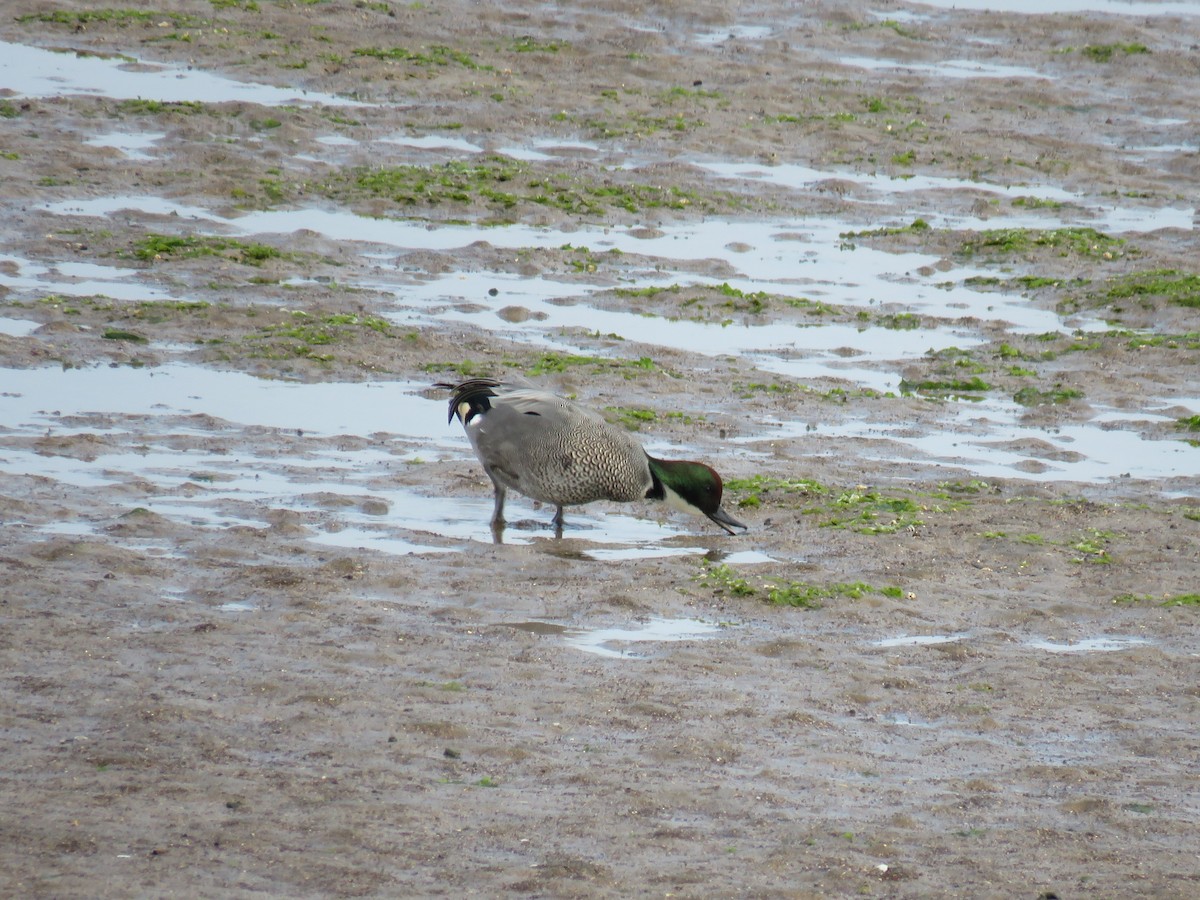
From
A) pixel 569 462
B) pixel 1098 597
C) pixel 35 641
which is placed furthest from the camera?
pixel 569 462

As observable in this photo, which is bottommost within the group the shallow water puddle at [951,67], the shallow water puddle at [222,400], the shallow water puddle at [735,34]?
the shallow water puddle at [222,400]

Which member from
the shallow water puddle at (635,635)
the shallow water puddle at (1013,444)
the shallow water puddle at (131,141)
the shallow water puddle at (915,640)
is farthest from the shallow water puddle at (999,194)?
the shallow water puddle at (635,635)

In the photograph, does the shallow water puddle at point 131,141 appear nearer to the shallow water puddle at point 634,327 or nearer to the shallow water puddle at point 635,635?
the shallow water puddle at point 634,327

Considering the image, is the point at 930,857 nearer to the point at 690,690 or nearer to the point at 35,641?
the point at 690,690

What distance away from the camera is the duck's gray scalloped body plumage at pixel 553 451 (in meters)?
9.53

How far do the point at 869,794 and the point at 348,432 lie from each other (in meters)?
5.15

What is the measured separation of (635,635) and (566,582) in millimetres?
765

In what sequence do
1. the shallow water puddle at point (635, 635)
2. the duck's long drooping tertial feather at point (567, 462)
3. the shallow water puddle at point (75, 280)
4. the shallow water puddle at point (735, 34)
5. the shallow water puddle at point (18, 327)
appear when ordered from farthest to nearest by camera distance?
the shallow water puddle at point (735, 34) → the shallow water puddle at point (75, 280) → the shallow water puddle at point (18, 327) → the duck's long drooping tertial feather at point (567, 462) → the shallow water puddle at point (635, 635)

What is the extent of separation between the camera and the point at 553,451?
9.54 meters

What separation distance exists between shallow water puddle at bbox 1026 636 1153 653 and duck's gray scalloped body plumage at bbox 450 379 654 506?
247 centimetres

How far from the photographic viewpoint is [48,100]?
55.9 feet

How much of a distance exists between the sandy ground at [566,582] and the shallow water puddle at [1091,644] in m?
0.02

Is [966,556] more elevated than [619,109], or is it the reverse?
[619,109]

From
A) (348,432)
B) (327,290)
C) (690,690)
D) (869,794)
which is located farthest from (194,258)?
(869,794)
